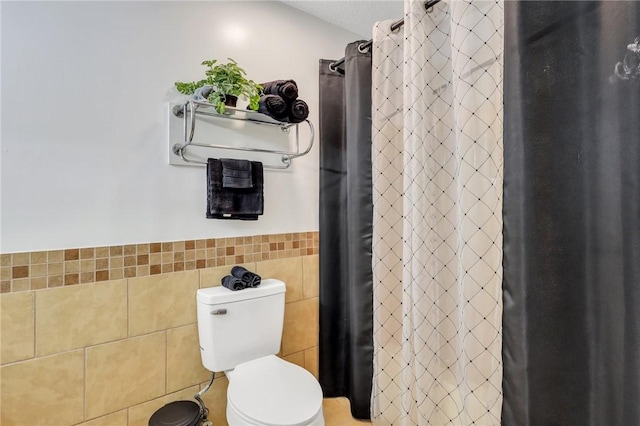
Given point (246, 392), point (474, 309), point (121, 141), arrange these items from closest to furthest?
point (474, 309), point (246, 392), point (121, 141)

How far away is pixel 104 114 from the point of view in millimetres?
1321

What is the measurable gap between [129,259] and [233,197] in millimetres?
518

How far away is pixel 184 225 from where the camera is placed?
4.96ft

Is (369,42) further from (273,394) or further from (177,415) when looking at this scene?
(177,415)

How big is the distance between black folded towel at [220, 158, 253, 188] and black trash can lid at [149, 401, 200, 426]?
0.97 meters

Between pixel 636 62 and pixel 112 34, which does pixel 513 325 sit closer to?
pixel 636 62

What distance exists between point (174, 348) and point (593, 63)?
186 centimetres

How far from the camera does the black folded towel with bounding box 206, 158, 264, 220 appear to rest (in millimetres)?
1495

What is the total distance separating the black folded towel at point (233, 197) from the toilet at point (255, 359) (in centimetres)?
36

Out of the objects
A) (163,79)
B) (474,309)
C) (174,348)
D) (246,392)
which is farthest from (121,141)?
(474,309)

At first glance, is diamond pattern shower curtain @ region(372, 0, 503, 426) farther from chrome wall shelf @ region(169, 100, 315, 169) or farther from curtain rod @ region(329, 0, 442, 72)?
chrome wall shelf @ region(169, 100, 315, 169)

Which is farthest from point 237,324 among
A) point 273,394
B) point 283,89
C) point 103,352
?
point 283,89

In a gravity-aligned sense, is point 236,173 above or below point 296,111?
below

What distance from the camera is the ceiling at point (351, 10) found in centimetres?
180
